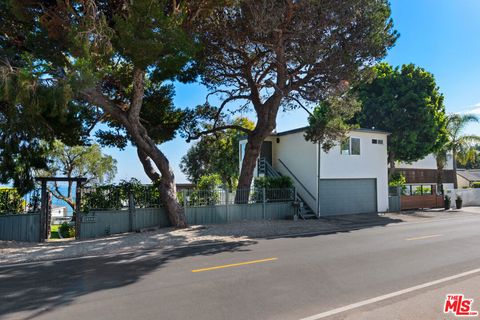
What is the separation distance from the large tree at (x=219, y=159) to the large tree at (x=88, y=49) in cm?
1732

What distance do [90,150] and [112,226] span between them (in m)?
21.1

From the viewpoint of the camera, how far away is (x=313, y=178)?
22391 millimetres

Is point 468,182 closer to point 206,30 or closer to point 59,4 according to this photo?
point 206,30

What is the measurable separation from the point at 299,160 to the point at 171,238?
12044 mm

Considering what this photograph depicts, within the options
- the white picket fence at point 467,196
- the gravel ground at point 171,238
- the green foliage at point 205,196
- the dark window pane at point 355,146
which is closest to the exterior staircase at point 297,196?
the gravel ground at point 171,238

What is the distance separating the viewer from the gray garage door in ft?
73.4

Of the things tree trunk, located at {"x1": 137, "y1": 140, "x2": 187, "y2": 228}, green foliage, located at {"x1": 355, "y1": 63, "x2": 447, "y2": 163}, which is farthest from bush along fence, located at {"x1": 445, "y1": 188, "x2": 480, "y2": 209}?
tree trunk, located at {"x1": 137, "y1": 140, "x2": 187, "y2": 228}

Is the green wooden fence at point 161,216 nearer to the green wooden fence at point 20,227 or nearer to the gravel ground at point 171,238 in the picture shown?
the gravel ground at point 171,238

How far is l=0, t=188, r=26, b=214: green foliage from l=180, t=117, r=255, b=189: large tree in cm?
1928

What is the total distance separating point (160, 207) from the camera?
1700 cm

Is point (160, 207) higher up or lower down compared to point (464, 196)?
higher up

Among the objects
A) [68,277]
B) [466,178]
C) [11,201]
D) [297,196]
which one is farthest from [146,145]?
[466,178]

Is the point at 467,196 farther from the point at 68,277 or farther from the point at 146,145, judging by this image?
the point at 68,277

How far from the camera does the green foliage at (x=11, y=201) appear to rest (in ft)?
45.7
